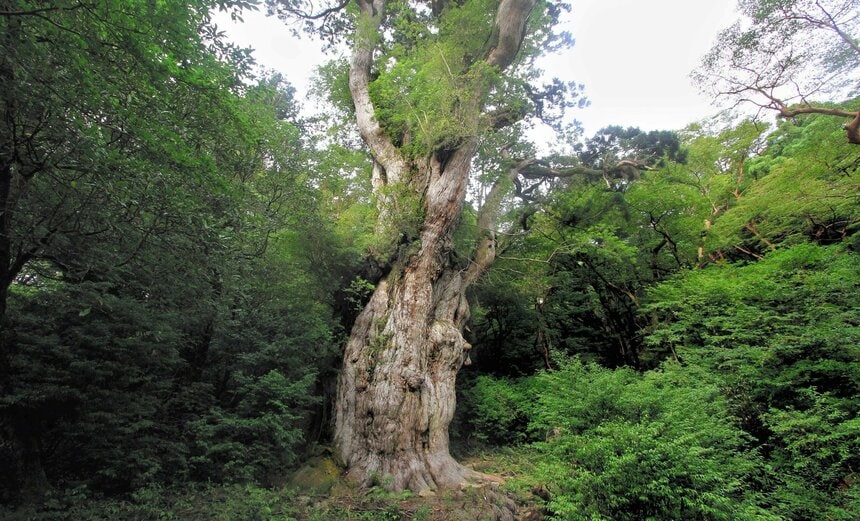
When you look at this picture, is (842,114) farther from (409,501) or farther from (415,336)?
(409,501)

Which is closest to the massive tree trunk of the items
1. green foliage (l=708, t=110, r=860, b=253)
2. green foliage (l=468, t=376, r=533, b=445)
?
green foliage (l=468, t=376, r=533, b=445)

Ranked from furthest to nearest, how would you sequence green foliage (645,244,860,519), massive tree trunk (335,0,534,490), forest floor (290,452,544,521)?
massive tree trunk (335,0,534,490), forest floor (290,452,544,521), green foliage (645,244,860,519)

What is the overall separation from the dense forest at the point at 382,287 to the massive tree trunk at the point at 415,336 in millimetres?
50

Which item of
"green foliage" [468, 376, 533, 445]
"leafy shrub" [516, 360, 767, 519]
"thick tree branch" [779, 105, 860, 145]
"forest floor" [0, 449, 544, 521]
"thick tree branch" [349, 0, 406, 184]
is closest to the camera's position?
"leafy shrub" [516, 360, 767, 519]

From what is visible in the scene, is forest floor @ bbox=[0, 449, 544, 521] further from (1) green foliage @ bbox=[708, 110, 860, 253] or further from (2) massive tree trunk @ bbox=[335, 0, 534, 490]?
(1) green foliage @ bbox=[708, 110, 860, 253]

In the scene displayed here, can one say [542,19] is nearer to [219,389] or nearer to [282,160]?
[282,160]

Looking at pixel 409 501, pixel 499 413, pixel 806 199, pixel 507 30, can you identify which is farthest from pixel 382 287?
pixel 806 199

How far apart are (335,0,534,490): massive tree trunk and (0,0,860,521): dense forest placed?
50 millimetres

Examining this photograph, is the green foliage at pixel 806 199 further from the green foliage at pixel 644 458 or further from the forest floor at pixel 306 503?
the forest floor at pixel 306 503

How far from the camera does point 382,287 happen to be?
7809 mm

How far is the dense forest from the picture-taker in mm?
3727

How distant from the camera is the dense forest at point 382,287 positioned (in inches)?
147

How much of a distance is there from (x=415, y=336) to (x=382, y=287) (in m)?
1.35

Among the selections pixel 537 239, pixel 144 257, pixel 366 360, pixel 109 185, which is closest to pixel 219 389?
pixel 366 360
